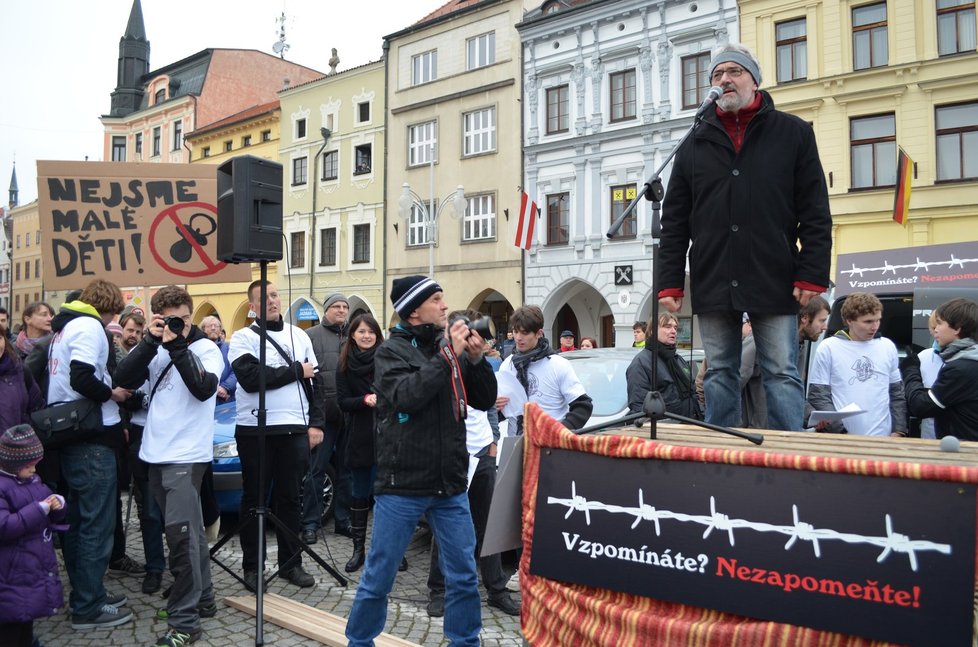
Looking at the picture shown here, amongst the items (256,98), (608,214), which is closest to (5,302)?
(256,98)

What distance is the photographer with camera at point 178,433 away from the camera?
4.54 meters

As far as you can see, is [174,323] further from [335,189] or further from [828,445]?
[335,189]

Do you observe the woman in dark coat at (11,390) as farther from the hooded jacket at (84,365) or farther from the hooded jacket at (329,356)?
the hooded jacket at (329,356)

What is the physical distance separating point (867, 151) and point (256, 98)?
1311 inches

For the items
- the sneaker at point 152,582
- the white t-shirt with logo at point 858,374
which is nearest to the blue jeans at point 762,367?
the white t-shirt with logo at point 858,374

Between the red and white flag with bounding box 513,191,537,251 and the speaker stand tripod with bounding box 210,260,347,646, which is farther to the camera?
the red and white flag with bounding box 513,191,537,251

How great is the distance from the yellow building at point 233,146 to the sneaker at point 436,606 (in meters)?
30.5

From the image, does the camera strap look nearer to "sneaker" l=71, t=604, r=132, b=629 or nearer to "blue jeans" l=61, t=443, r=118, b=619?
"blue jeans" l=61, t=443, r=118, b=619

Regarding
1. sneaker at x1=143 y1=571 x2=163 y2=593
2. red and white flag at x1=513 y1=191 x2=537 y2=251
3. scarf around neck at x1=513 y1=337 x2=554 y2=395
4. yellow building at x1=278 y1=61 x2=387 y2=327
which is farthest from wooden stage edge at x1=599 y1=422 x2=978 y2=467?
yellow building at x1=278 y1=61 x2=387 y2=327

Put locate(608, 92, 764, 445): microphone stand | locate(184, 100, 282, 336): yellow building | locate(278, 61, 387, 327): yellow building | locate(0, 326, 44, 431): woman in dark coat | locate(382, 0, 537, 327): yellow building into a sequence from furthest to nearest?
locate(184, 100, 282, 336): yellow building, locate(278, 61, 387, 327): yellow building, locate(382, 0, 537, 327): yellow building, locate(0, 326, 44, 431): woman in dark coat, locate(608, 92, 764, 445): microphone stand

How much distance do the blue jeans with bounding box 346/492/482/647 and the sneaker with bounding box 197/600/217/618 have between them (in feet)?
5.36

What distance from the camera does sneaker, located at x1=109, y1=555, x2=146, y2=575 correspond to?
597 centimetres

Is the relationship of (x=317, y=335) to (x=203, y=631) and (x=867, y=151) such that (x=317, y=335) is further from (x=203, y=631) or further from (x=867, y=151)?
(x=867, y=151)

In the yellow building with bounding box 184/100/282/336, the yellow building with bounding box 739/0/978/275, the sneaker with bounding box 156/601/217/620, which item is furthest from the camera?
the yellow building with bounding box 184/100/282/336
